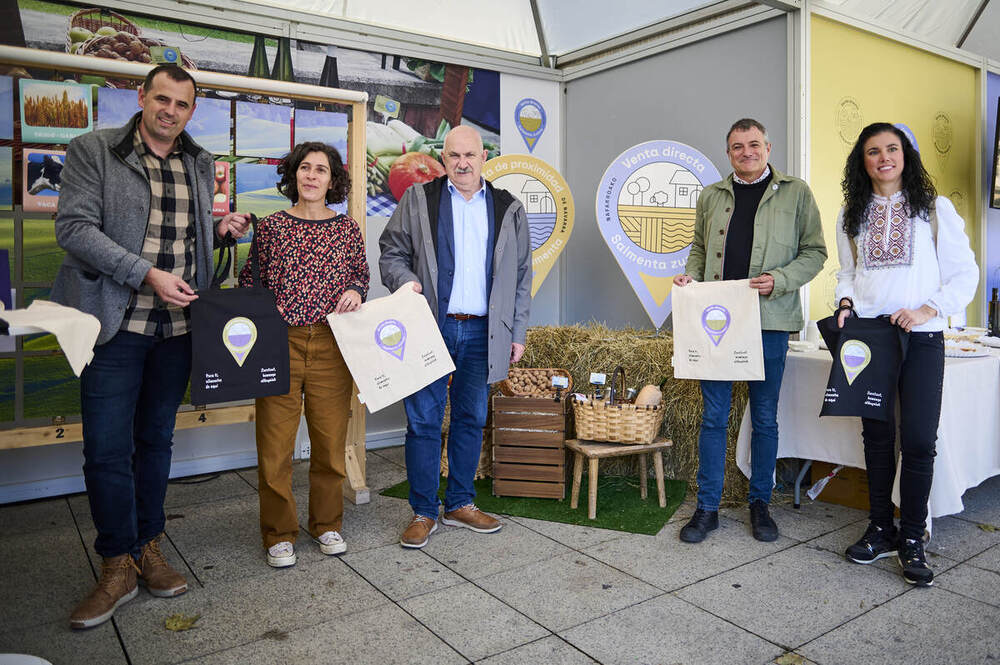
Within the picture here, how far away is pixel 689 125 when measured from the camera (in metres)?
4.98

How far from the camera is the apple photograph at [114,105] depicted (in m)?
3.82

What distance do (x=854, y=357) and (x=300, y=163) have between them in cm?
232

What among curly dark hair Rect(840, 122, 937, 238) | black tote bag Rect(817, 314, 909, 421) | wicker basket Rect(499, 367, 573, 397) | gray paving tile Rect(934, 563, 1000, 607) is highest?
curly dark hair Rect(840, 122, 937, 238)

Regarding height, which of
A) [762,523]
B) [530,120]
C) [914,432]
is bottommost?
[762,523]

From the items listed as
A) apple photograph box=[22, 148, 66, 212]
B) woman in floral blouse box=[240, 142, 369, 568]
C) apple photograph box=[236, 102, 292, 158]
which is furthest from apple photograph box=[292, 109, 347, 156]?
woman in floral blouse box=[240, 142, 369, 568]

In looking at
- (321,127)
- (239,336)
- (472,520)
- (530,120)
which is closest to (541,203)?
(530,120)

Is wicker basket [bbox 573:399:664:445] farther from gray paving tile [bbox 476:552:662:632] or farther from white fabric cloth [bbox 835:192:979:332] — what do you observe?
white fabric cloth [bbox 835:192:979:332]

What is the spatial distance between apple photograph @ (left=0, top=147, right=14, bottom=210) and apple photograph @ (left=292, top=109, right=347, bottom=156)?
142 centimetres

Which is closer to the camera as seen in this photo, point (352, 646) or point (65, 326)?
point (65, 326)

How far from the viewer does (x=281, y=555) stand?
302cm

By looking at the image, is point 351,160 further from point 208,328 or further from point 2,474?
point 2,474

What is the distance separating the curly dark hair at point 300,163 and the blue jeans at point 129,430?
0.77 m

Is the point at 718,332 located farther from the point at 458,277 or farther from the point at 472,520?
the point at 472,520

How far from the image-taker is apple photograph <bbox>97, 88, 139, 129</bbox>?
12.5 feet
